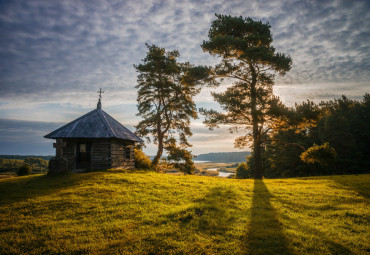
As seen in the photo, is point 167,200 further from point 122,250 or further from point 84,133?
point 84,133

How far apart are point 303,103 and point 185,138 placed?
1508 centimetres

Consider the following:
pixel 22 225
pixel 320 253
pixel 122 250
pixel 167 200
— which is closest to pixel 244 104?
pixel 167 200

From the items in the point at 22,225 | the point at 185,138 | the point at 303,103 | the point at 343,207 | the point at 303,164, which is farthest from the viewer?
the point at 303,164

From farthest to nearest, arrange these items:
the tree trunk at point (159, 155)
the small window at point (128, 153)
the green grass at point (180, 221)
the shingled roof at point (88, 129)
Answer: the tree trunk at point (159, 155) < the small window at point (128, 153) < the shingled roof at point (88, 129) < the green grass at point (180, 221)

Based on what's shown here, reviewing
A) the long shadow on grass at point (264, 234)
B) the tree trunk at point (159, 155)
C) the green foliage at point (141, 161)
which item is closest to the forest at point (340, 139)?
the tree trunk at point (159, 155)

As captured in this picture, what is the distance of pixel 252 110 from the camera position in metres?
16.9

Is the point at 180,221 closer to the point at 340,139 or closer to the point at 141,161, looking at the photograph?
the point at 141,161

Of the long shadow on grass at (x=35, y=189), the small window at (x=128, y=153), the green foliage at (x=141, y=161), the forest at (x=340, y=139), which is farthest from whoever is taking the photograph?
the forest at (x=340, y=139)

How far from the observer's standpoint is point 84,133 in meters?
18.3

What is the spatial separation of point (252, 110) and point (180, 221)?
1301 cm

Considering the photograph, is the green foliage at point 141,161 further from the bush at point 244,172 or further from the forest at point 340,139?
the bush at point 244,172

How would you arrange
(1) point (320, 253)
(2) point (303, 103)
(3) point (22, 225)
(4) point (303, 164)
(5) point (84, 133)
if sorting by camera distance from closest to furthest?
(1) point (320, 253), (3) point (22, 225), (2) point (303, 103), (5) point (84, 133), (4) point (303, 164)

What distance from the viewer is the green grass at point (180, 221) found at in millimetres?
5191

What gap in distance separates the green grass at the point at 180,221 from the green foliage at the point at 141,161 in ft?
43.3
